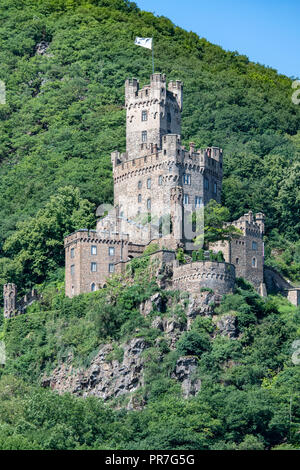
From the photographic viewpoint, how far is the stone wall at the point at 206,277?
10169 centimetres

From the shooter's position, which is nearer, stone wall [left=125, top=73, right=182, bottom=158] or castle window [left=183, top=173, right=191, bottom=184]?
castle window [left=183, top=173, right=191, bottom=184]

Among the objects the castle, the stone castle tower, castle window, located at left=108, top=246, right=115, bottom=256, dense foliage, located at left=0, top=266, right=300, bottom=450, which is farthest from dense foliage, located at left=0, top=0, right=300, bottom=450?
castle window, located at left=108, top=246, right=115, bottom=256

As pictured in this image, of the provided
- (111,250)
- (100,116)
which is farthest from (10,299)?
(100,116)

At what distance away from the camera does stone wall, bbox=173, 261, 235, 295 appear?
101688mm

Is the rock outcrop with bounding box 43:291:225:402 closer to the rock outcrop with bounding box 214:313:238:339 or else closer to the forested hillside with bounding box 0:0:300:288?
the rock outcrop with bounding box 214:313:238:339

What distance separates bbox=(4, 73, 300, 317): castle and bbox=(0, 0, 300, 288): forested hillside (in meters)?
4.98

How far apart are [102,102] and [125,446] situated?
6968 cm

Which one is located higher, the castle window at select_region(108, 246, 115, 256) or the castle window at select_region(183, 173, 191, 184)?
the castle window at select_region(183, 173, 191, 184)

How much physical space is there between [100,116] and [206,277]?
50231 mm

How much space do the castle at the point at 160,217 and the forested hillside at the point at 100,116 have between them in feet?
16.3

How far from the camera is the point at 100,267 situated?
357 ft

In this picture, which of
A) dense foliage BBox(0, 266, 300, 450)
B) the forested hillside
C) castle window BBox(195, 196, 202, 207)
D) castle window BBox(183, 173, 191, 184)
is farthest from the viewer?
the forested hillside

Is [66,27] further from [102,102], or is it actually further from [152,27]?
[102,102]

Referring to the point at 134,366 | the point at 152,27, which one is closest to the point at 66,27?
the point at 152,27
